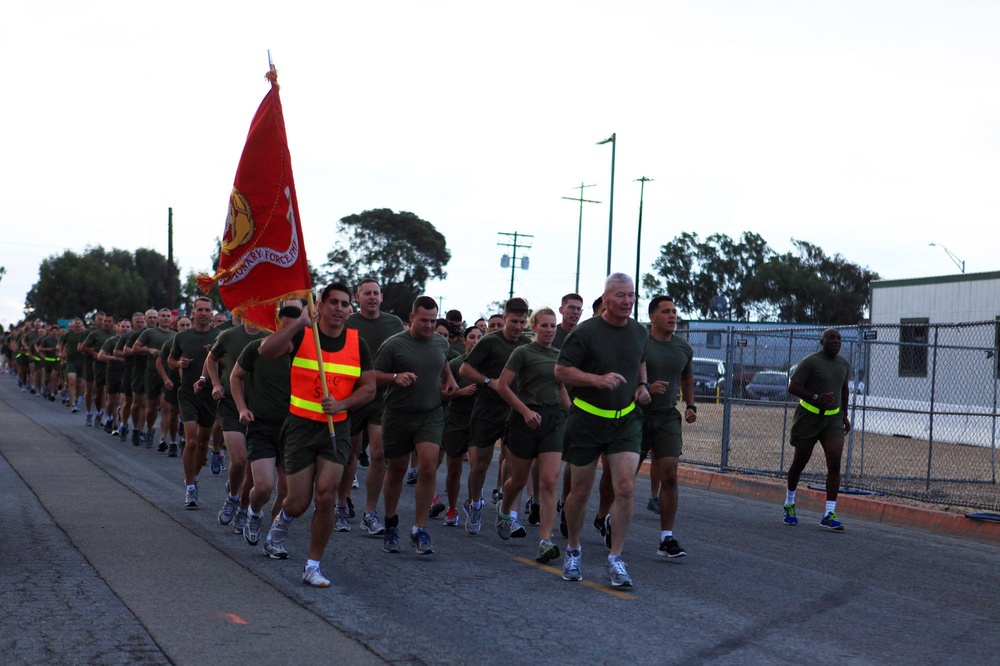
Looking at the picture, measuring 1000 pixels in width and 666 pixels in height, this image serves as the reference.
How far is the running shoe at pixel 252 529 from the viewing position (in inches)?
359

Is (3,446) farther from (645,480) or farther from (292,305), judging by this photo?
(292,305)

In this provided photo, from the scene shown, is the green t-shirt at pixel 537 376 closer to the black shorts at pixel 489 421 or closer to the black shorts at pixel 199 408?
the black shorts at pixel 489 421

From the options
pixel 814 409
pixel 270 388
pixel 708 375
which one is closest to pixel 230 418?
pixel 270 388

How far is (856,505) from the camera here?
14227mm

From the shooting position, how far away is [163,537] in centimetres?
952

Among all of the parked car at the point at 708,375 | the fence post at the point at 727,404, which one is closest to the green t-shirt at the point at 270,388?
the fence post at the point at 727,404

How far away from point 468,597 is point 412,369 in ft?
7.99

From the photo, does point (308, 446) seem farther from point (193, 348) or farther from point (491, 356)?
point (193, 348)

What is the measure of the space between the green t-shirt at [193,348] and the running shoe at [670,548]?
19.2 ft

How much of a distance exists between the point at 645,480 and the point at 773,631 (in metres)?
10.6

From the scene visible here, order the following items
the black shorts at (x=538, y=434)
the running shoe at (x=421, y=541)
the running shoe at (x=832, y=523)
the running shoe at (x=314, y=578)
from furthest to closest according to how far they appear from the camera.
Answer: the running shoe at (x=832, y=523)
the black shorts at (x=538, y=434)
the running shoe at (x=421, y=541)
the running shoe at (x=314, y=578)

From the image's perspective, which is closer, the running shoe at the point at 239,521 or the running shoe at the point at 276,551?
the running shoe at the point at 276,551

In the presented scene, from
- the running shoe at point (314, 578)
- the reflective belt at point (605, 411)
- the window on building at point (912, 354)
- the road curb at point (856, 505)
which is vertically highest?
the window on building at point (912, 354)

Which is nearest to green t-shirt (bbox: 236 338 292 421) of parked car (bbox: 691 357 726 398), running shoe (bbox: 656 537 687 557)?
running shoe (bbox: 656 537 687 557)
